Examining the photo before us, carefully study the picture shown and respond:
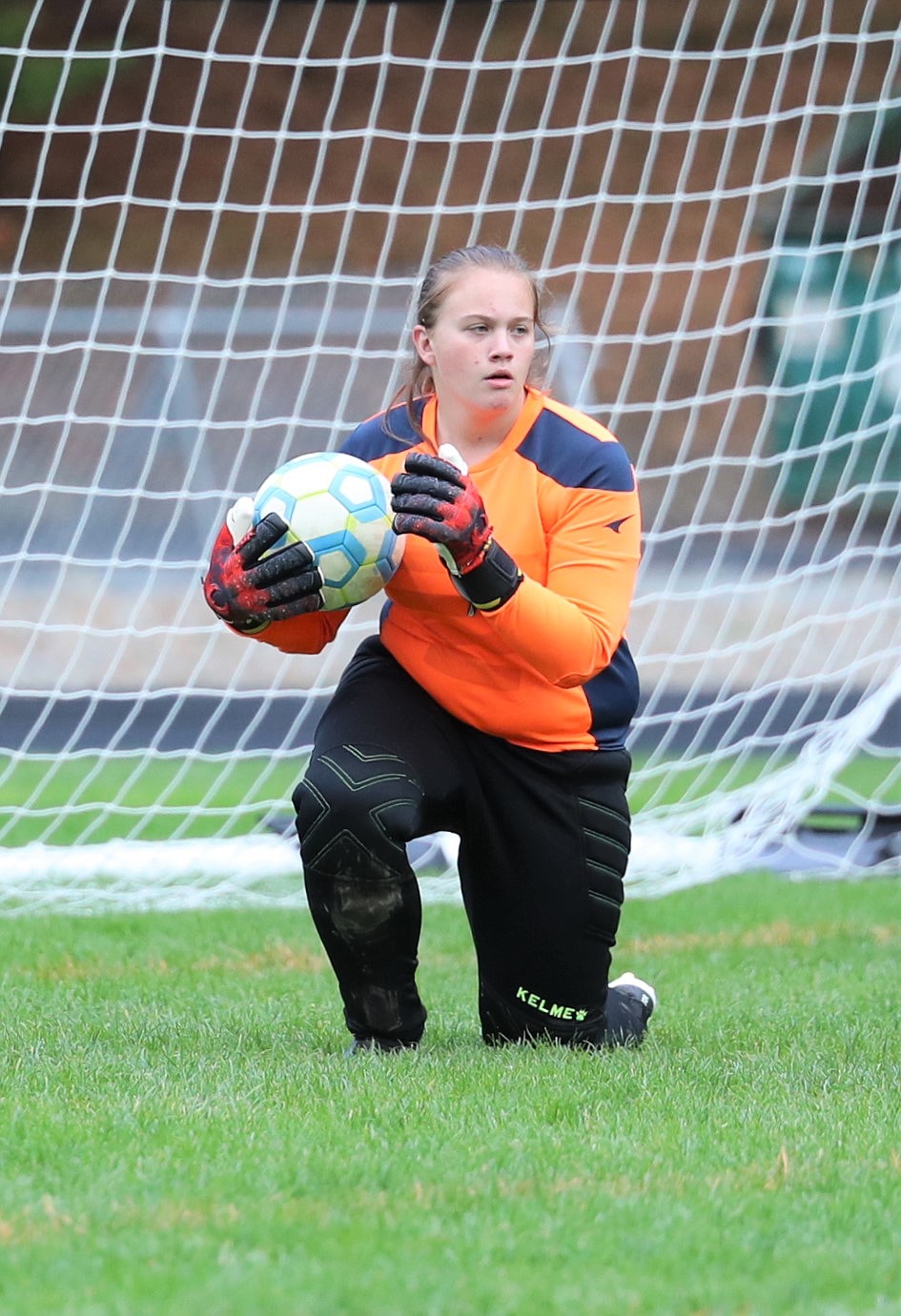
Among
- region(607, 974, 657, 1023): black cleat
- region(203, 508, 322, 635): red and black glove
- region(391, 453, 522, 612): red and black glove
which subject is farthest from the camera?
region(607, 974, 657, 1023): black cleat

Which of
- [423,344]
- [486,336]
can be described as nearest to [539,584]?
[486,336]

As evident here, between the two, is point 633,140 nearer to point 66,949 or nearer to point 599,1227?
point 66,949

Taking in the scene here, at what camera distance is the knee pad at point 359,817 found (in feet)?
11.6

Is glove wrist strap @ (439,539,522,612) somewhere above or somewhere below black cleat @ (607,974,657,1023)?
above

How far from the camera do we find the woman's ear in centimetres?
381

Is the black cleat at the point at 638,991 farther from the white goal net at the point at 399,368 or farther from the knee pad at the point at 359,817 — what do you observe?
the white goal net at the point at 399,368

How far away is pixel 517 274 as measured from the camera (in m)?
3.71

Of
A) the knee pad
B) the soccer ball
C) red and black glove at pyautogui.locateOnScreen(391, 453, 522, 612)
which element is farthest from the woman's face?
the knee pad

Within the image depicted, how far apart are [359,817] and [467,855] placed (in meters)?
0.37

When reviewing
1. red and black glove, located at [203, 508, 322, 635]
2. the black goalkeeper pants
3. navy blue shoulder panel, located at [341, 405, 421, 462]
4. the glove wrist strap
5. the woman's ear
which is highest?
the woman's ear

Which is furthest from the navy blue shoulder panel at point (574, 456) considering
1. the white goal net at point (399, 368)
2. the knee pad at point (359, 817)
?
the white goal net at point (399, 368)

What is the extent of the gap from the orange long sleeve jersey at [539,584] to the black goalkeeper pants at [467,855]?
0.22 feet

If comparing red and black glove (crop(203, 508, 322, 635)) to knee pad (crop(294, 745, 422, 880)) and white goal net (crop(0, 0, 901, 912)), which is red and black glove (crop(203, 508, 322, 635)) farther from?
white goal net (crop(0, 0, 901, 912))

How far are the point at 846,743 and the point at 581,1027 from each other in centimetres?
319
